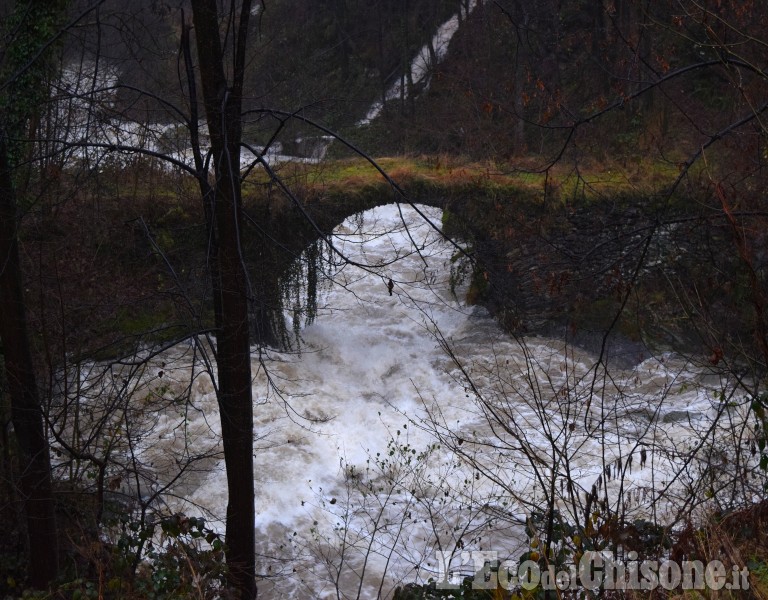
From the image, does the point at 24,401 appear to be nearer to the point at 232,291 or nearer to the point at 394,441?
→ the point at 232,291

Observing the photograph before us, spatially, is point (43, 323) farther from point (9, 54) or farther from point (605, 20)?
point (605, 20)

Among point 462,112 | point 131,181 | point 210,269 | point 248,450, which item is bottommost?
point 248,450

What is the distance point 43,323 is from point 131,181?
8069mm

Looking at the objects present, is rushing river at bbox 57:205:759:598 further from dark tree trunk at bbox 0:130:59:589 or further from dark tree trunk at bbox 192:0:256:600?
dark tree trunk at bbox 0:130:59:589

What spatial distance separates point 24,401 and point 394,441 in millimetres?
6222

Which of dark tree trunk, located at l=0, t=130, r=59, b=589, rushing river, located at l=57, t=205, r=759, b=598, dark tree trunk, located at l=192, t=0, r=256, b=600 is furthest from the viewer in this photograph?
rushing river, located at l=57, t=205, r=759, b=598

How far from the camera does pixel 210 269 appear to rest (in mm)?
5367

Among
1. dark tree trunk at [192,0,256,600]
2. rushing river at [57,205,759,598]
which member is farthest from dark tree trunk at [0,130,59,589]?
dark tree trunk at [192,0,256,600]

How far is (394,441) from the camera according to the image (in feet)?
36.2

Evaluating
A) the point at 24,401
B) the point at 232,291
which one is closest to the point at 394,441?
the point at 24,401

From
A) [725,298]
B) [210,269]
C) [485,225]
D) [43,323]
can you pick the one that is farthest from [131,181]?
[725,298]

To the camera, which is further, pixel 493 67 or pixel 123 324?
pixel 493 67

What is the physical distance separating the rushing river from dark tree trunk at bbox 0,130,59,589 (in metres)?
0.67

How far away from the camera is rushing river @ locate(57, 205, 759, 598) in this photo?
769 centimetres
